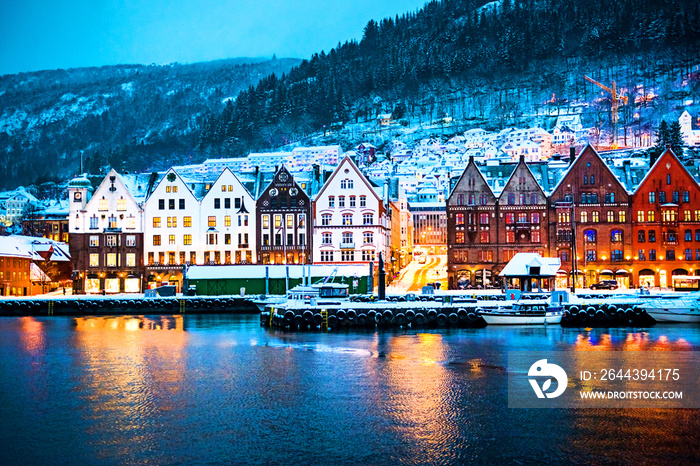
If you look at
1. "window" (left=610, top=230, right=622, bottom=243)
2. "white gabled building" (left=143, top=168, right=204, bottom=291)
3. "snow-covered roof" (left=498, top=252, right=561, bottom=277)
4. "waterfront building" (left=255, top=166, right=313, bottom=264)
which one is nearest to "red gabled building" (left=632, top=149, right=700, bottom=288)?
"window" (left=610, top=230, right=622, bottom=243)

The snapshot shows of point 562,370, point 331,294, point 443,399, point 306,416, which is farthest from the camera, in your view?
point 331,294

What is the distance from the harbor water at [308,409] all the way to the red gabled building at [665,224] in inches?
1768

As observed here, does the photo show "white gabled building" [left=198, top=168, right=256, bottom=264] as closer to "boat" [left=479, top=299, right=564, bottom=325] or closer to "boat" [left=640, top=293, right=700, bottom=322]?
"boat" [left=479, top=299, right=564, bottom=325]

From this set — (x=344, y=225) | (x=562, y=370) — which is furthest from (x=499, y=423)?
(x=344, y=225)

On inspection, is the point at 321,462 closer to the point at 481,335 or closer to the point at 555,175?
the point at 481,335

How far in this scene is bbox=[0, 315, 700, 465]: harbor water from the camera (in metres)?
28.6

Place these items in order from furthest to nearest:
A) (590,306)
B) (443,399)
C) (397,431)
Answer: (590,306)
(443,399)
(397,431)

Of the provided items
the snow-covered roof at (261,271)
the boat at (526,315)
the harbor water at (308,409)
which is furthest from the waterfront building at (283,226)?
the harbor water at (308,409)

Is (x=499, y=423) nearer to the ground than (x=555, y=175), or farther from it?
nearer to the ground

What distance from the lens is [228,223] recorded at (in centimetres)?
10975

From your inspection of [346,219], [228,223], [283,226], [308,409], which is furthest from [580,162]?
[308,409]

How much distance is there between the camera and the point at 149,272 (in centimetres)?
11050

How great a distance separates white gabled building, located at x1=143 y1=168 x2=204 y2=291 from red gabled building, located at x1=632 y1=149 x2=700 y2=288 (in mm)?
69704

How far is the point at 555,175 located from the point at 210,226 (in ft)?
187
